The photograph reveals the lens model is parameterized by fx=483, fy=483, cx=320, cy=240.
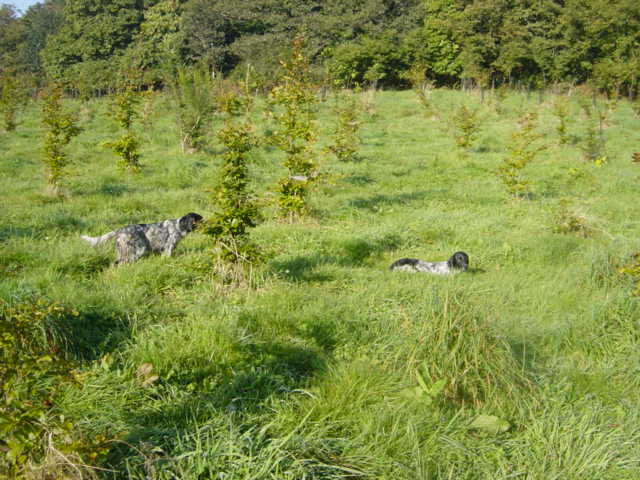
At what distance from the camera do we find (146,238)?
17.7ft

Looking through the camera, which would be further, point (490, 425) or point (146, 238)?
point (146, 238)

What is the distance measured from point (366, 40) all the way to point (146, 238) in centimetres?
2924

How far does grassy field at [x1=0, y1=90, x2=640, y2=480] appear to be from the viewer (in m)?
2.44

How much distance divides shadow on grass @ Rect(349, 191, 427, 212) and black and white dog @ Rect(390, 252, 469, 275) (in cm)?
291

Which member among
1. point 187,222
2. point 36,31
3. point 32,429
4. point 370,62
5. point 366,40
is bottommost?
point 187,222

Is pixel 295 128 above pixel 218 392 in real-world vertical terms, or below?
above

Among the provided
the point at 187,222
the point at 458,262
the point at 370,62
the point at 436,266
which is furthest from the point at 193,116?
the point at 370,62

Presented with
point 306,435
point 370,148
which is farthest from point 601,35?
point 306,435

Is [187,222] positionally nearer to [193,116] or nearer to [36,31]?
[193,116]

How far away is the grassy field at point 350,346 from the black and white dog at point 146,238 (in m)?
0.18

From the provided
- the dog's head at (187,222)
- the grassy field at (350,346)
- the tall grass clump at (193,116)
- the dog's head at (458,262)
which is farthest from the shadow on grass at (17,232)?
the tall grass clump at (193,116)

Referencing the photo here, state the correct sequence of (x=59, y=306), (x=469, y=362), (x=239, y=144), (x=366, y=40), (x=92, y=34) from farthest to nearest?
(x=92, y=34) → (x=366, y=40) → (x=239, y=144) → (x=59, y=306) → (x=469, y=362)

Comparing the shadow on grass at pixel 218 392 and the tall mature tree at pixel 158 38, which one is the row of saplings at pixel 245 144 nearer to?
the shadow on grass at pixel 218 392

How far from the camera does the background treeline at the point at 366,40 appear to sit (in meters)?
28.3
